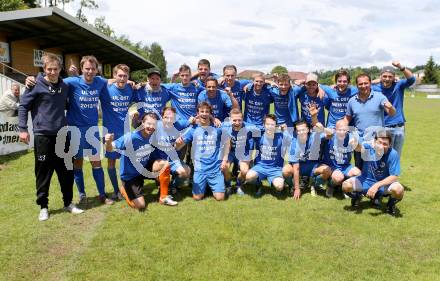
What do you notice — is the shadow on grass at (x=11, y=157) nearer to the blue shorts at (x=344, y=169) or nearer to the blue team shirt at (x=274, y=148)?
the blue team shirt at (x=274, y=148)

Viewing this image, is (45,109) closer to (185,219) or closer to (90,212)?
(90,212)

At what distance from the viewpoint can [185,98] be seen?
648 centimetres

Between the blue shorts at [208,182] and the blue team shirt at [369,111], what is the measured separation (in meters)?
2.32

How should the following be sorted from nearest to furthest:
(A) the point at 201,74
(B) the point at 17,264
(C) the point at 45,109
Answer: (B) the point at 17,264 → (C) the point at 45,109 → (A) the point at 201,74

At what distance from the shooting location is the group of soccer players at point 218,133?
5.29m

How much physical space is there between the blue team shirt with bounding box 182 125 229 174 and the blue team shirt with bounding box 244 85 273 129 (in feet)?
2.67

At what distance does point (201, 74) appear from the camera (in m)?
6.69

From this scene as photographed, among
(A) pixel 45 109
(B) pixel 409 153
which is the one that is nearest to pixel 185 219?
(A) pixel 45 109

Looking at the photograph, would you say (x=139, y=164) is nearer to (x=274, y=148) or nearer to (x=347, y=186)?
(x=274, y=148)

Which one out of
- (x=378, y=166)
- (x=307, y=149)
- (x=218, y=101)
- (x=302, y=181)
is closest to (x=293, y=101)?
(x=307, y=149)

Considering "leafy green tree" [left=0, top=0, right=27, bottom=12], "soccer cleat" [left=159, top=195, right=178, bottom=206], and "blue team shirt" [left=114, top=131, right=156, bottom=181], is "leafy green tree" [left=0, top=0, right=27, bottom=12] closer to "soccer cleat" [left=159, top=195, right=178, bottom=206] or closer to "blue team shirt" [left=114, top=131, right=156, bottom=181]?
"blue team shirt" [left=114, top=131, right=156, bottom=181]

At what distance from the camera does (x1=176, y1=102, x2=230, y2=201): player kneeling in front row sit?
6070 millimetres

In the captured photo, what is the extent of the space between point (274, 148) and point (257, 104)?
899mm

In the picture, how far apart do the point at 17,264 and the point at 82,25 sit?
1306 centimetres
